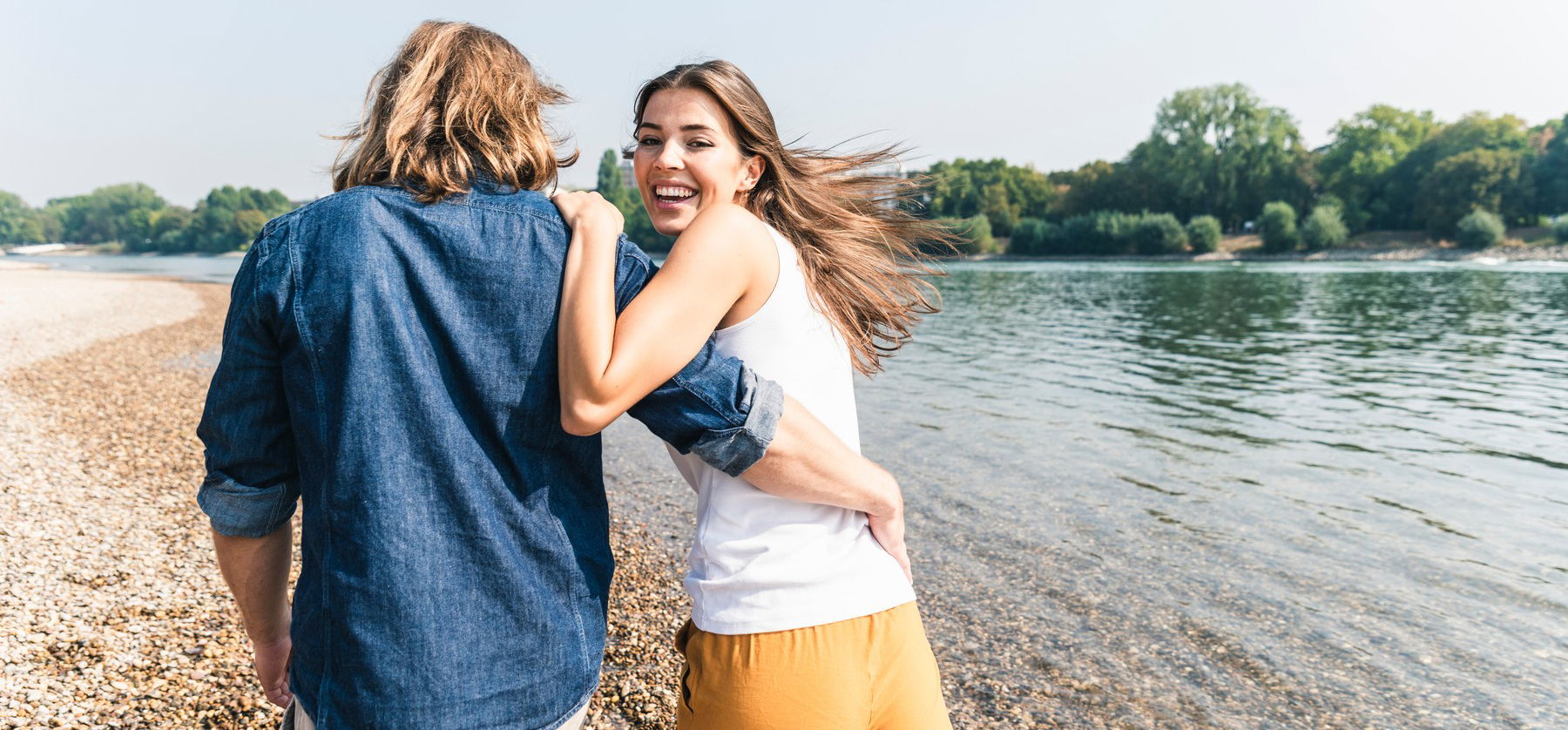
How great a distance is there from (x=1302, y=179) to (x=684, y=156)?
3729 inches

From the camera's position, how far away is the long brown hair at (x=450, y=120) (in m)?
1.56

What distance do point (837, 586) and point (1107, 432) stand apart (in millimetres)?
12662

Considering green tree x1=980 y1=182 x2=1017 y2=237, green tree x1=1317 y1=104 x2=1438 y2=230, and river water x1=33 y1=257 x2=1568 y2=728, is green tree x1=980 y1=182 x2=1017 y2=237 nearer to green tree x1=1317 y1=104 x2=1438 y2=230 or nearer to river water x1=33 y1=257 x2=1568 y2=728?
→ green tree x1=1317 y1=104 x2=1438 y2=230

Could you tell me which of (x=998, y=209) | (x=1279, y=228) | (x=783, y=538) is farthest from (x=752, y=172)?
(x=998, y=209)

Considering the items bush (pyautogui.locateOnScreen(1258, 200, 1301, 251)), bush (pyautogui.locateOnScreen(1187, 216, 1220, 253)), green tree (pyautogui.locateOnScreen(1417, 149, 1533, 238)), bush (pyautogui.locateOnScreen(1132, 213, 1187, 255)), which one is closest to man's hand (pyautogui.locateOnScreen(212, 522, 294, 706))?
bush (pyautogui.locateOnScreen(1258, 200, 1301, 251))

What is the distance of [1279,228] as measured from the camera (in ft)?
236

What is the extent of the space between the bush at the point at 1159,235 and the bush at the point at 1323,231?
9.13 meters

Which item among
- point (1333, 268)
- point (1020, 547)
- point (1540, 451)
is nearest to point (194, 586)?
point (1020, 547)

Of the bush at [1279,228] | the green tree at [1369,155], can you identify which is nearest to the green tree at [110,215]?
the bush at [1279,228]

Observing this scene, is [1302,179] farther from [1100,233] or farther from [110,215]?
[110,215]

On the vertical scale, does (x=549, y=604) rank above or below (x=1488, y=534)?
above

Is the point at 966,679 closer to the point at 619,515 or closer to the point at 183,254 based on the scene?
the point at 619,515

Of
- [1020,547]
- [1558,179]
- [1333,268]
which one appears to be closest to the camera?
[1020,547]

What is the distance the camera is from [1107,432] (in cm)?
1353
